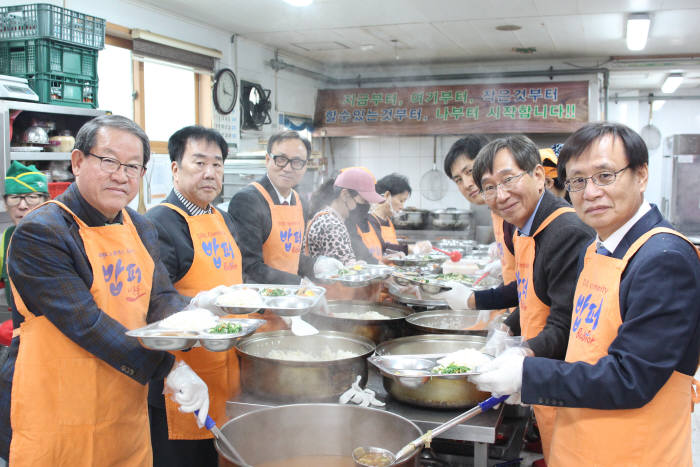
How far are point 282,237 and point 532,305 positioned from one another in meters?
1.60

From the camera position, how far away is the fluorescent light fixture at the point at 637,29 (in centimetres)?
596

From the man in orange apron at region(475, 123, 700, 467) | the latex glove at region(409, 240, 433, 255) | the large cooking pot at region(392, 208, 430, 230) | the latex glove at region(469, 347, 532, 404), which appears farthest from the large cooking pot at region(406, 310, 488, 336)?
the large cooking pot at region(392, 208, 430, 230)

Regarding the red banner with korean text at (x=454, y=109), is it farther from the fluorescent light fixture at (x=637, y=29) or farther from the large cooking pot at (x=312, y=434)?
the large cooking pot at (x=312, y=434)

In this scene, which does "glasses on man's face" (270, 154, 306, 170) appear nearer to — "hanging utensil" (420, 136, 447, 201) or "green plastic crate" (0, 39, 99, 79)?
"green plastic crate" (0, 39, 99, 79)

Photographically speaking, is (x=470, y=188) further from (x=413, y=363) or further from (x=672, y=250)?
(x=672, y=250)

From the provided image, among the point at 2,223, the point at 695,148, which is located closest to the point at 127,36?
the point at 2,223

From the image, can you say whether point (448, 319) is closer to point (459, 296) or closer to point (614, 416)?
point (459, 296)

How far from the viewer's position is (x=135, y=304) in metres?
1.93

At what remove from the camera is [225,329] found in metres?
1.81

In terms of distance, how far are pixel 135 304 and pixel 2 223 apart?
289 centimetres

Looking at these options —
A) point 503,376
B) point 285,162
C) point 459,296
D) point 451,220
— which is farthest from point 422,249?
point 503,376

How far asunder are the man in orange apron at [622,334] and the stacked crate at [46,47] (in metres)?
3.55

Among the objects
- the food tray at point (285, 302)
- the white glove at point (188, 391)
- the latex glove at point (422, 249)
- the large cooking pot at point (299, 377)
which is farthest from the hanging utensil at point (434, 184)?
the white glove at point (188, 391)

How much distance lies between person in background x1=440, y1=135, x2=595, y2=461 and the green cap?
2.71 m
